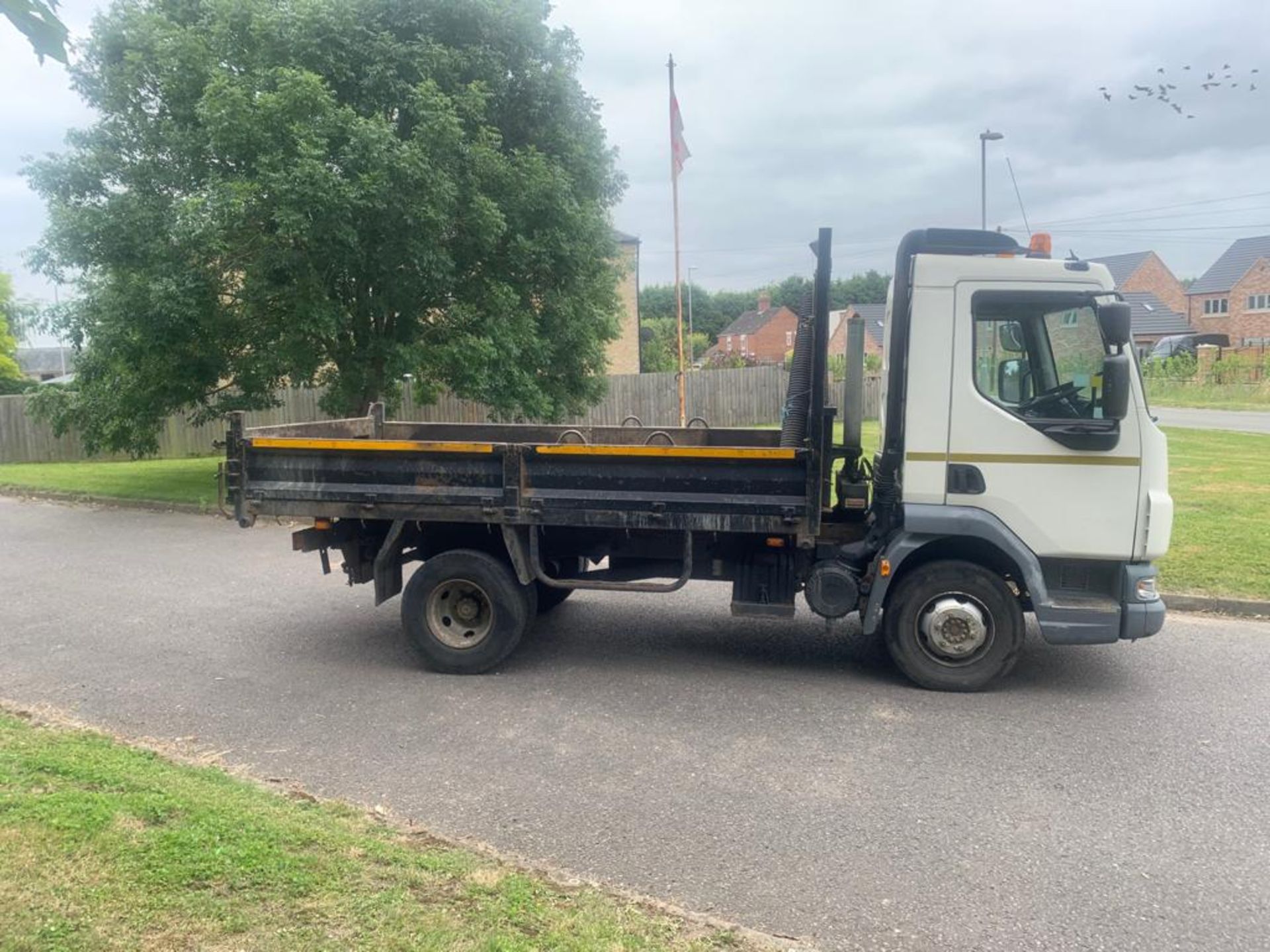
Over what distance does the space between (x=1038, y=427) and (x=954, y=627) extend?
1299 mm

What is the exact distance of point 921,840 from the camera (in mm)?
4242

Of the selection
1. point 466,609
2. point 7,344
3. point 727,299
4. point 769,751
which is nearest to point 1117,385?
point 769,751

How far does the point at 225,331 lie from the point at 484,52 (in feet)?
18.1

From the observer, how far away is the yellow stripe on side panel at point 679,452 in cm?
612

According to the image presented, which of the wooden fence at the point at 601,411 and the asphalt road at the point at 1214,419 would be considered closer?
the wooden fence at the point at 601,411

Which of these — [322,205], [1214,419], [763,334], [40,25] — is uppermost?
[763,334]

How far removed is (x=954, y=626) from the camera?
6086 millimetres

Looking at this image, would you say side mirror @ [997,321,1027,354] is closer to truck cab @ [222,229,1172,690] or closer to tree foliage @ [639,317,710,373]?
truck cab @ [222,229,1172,690]

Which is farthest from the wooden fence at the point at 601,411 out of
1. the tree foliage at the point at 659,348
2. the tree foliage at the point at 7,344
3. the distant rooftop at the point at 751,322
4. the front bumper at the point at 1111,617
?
the distant rooftop at the point at 751,322

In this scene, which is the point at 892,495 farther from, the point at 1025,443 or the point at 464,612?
the point at 464,612

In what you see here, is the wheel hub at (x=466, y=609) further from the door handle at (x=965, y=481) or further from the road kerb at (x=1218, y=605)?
the road kerb at (x=1218, y=605)

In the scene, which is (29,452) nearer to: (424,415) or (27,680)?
(424,415)

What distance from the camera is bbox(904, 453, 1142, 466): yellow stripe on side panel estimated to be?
19.0ft

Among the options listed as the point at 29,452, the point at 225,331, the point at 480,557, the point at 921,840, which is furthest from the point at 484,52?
the point at 29,452
